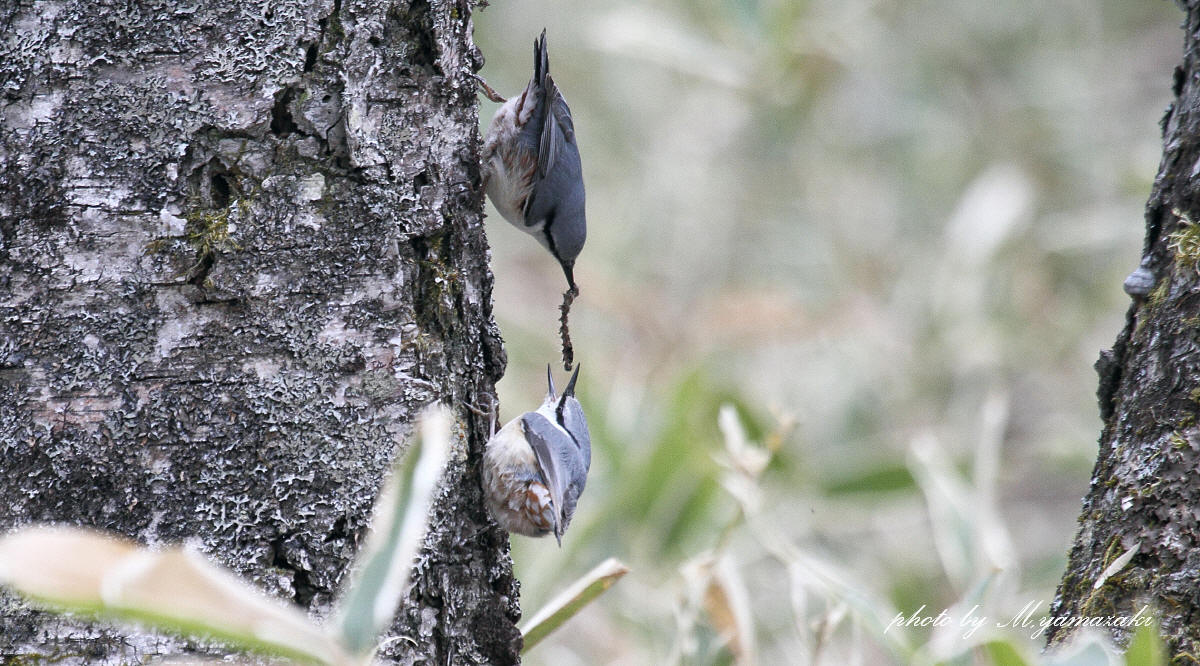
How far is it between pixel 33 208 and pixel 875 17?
169 inches

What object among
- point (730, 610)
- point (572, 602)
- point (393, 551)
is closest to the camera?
point (393, 551)

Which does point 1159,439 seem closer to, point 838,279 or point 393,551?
point 393,551

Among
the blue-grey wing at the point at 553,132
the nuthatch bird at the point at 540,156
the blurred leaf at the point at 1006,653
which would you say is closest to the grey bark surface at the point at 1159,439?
the blurred leaf at the point at 1006,653

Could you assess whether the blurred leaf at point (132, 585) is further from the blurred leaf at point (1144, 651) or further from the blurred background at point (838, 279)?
the blurred background at point (838, 279)

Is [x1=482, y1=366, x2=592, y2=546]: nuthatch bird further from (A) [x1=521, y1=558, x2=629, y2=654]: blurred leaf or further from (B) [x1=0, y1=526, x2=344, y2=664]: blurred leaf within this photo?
(B) [x1=0, y1=526, x2=344, y2=664]: blurred leaf

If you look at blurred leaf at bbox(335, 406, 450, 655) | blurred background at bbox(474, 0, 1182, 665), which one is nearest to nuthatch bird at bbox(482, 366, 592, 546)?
blurred leaf at bbox(335, 406, 450, 655)

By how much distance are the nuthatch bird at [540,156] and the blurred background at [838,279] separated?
108cm

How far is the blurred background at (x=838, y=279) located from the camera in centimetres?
314

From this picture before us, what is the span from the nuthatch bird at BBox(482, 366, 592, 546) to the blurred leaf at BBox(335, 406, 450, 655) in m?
0.62

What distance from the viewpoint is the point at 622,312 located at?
13.5 feet

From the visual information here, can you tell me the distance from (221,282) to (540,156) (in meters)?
0.95

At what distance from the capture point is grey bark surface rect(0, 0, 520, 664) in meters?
1.11

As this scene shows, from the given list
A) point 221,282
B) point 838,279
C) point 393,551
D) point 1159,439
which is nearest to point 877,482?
point 838,279

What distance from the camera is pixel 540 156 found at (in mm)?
1981
